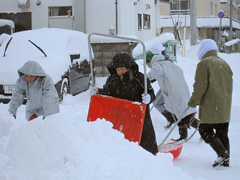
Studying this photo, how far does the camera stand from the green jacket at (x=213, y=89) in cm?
454

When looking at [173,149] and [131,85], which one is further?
[173,149]

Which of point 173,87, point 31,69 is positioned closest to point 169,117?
point 173,87

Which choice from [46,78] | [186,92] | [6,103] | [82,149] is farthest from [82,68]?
[82,149]

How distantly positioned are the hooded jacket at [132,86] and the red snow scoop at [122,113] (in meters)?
0.12

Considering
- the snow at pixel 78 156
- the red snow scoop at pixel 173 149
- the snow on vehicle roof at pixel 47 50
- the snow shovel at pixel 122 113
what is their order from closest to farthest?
the snow at pixel 78 156 < the snow shovel at pixel 122 113 < the red snow scoop at pixel 173 149 < the snow on vehicle roof at pixel 47 50

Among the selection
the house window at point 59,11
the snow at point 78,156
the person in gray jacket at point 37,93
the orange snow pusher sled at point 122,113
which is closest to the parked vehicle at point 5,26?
the house window at point 59,11

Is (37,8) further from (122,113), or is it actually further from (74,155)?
(74,155)

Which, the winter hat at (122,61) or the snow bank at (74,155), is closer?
the snow bank at (74,155)

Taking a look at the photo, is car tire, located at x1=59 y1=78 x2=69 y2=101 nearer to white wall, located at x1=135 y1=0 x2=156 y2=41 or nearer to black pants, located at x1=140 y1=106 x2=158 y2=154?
black pants, located at x1=140 y1=106 x2=158 y2=154

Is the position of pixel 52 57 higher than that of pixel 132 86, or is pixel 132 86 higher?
pixel 52 57

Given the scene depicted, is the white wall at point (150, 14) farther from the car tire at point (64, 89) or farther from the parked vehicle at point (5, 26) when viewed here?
the car tire at point (64, 89)

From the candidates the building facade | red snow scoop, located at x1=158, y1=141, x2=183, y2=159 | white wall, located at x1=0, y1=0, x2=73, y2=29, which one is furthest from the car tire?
white wall, located at x1=0, y1=0, x2=73, y2=29

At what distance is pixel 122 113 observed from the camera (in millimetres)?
4836

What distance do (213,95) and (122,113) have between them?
41.2 inches
